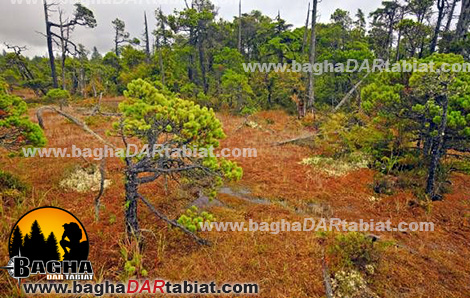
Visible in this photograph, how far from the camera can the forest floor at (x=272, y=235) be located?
4.57 m

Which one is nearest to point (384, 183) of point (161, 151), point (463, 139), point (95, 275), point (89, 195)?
point (463, 139)

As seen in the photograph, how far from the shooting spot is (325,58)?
21.1 m

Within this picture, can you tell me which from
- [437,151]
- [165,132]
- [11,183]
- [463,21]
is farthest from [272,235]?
[463,21]

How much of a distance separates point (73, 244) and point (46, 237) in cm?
43

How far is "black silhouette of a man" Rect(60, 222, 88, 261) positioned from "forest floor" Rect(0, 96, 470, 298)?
0.44m

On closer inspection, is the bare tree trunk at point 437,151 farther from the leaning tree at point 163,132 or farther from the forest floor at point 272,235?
the leaning tree at point 163,132

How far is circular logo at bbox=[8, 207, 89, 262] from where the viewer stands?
4035 mm

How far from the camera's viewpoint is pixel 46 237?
4.01m

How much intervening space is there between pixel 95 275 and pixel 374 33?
1152 inches

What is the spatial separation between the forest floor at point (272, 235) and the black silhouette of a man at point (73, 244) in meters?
0.44

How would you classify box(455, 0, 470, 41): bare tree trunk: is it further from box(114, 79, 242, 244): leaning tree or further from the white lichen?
the white lichen

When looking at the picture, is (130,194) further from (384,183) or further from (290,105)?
(290,105)

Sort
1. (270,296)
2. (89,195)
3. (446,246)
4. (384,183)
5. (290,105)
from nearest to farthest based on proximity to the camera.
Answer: (270,296), (446,246), (89,195), (384,183), (290,105)

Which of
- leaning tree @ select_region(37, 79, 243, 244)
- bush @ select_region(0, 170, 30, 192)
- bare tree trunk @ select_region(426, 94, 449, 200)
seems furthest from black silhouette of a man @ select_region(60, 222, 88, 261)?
bare tree trunk @ select_region(426, 94, 449, 200)
